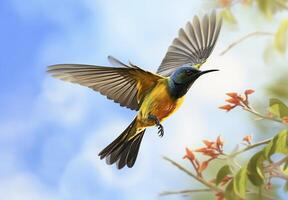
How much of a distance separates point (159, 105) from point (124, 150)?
130 mm

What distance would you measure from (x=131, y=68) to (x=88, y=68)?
0.07m

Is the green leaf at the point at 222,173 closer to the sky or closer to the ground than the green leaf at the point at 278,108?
closer to the ground

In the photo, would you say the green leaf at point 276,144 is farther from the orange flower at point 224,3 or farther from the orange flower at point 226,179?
the orange flower at point 224,3

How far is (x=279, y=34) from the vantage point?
1.10 metres

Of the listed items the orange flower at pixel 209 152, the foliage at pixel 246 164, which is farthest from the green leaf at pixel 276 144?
the orange flower at pixel 209 152

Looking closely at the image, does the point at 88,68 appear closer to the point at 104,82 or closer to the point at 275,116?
the point at 104,82

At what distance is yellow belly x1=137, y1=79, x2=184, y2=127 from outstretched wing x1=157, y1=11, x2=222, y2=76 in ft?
0.47

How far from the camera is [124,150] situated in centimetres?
100

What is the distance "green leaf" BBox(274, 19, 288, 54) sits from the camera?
3.60ft

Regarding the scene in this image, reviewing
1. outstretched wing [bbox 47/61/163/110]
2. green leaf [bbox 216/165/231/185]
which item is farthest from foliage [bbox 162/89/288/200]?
outstretched wing [bbox 47/61/163/110]

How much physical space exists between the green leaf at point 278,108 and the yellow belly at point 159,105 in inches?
5.4

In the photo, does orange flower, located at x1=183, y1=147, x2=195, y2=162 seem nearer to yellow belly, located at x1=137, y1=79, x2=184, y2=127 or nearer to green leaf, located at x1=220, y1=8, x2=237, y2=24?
yellow belly, located at x1=137, y1=79, x2=184, y2=127

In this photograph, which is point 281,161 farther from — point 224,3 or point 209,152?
point 224,3

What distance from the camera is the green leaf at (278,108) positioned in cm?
91
